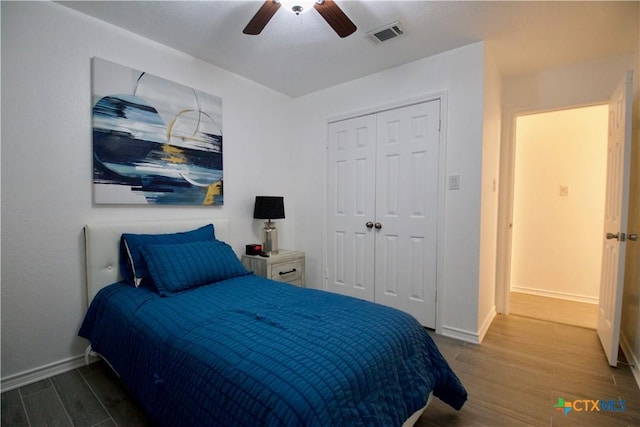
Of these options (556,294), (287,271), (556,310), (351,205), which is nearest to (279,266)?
(287,271)

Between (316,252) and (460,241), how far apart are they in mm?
1559

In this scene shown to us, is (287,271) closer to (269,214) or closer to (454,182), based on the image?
(269,214)

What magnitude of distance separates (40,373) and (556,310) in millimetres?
4512

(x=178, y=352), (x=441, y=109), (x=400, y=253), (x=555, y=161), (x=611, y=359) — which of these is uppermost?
(x=441, y=109)

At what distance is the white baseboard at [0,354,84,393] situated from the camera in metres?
1.79

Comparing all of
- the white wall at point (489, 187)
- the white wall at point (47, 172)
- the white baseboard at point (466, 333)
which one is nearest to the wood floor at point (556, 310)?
the white wall at point (489, 187)

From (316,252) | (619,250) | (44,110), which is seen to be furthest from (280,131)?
(619,250)

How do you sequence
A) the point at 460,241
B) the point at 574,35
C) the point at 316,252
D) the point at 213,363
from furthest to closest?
the point at 316,252
the point at 460,241
the point at 574,35
the point at 213,363

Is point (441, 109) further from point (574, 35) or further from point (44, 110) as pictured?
point (44, 110)

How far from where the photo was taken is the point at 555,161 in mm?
3621

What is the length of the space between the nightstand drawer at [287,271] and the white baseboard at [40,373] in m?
1.53

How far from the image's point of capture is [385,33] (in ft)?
7.30

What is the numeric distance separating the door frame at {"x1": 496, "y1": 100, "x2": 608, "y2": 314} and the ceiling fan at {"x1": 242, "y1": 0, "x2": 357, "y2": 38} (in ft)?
6.82

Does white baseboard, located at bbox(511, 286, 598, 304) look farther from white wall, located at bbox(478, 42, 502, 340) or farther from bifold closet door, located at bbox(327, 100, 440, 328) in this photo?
bifold closet door, located at bbox(327, 100, 440, 328)
